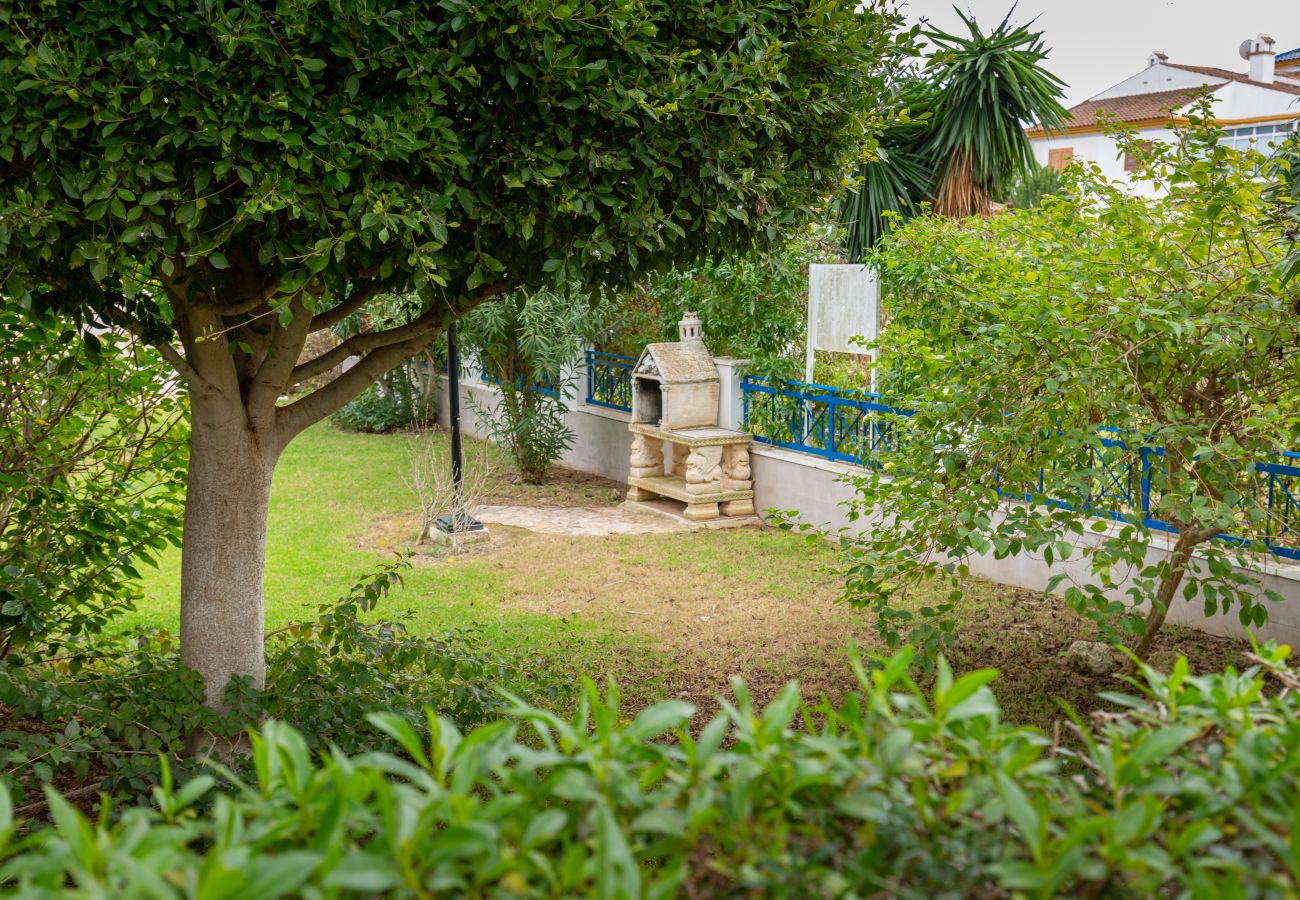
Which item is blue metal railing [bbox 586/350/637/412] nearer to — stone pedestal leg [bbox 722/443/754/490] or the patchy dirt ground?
stone pedestal leg [bbox 722/443/754/490]

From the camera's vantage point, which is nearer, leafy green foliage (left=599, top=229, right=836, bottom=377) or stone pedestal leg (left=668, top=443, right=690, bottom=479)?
leafy green foliage (left=599, top=229, right=836, bottom=377)

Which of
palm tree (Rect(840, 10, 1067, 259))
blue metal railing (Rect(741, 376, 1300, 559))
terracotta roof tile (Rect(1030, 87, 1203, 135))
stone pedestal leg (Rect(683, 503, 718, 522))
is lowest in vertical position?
stone pedestal leg (Rect(683, 503, 718, 522))

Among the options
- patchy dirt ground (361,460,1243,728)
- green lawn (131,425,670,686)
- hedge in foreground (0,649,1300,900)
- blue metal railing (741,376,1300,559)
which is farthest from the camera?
green lawn (131,425,670,686)

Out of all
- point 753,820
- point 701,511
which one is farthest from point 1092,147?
point 753,820

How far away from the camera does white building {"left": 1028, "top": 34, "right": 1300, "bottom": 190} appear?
30469 mm

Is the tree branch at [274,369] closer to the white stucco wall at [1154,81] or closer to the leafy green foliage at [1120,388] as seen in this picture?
the leafy green foliage at [1120,388]

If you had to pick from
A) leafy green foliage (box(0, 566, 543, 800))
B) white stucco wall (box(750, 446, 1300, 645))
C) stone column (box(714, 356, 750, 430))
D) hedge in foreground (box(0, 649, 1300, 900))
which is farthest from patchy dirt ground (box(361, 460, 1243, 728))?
hedge in foreground (box(0, 649, 1300, 900))

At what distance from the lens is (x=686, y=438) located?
10055 millimetres

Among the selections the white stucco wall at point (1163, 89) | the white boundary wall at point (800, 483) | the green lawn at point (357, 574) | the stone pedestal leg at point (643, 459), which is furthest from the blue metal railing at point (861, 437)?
the white stucco wall at point (1163, 89)

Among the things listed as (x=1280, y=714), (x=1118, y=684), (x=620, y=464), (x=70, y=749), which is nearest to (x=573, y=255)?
(x=70, y=749)

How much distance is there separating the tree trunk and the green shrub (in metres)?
11.3

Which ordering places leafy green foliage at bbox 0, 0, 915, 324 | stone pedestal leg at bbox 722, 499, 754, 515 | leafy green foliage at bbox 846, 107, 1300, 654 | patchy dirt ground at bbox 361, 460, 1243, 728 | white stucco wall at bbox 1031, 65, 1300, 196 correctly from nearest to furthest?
1. leafy green foliage at bbox 0, 0, 915, 324
2. leafy green foliage at bbox 846, 107, 1300, 654
3. patchy dirt ground at bbox 361, 460, 1243, 728
4. stone pedestal leg at bbox 722, 499, 754, 515
5. white stucco wall at bbox 1031, 65, 1300, 196

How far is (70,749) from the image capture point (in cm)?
358

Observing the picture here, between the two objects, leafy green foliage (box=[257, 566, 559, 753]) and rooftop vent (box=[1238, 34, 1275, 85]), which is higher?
rooftop vent (box=[1238, 34, 1275, 85])
